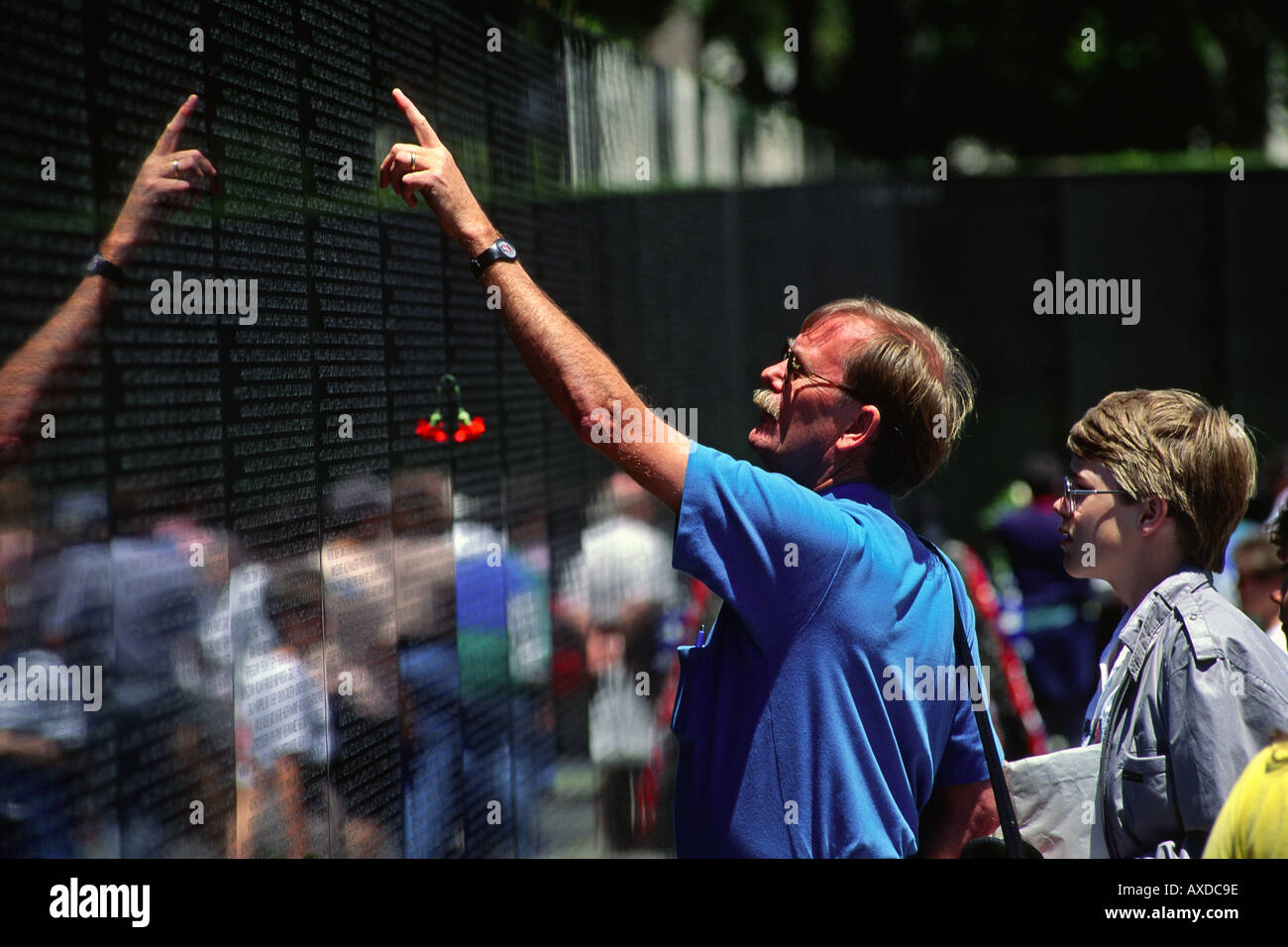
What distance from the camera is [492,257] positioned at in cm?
223

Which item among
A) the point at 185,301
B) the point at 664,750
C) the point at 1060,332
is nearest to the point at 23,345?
the point at 185,301

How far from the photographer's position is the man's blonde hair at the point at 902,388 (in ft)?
8.04

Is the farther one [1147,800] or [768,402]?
[768,402]

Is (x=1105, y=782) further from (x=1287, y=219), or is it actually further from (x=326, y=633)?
(x=1287, y=219)

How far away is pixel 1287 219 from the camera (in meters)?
10.8

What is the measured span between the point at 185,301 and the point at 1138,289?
10518 mm

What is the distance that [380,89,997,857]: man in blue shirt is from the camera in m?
2.15

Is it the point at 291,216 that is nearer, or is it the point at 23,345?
the point at 23,345

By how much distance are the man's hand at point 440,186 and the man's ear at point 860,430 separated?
29.7 inches
